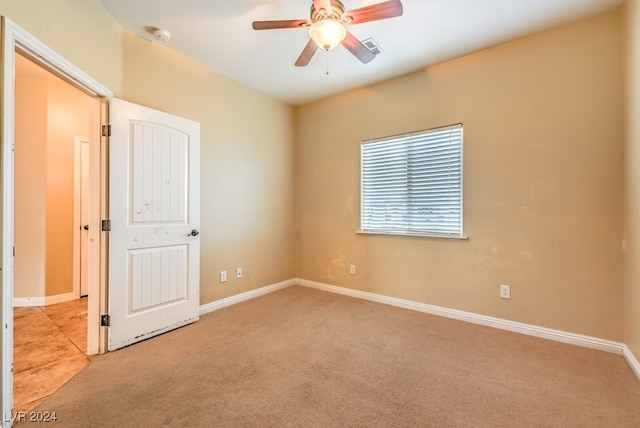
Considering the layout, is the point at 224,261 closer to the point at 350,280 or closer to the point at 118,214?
the point at 118,214

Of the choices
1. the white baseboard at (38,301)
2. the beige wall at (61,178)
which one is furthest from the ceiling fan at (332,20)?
the white baseboard at (38,301)

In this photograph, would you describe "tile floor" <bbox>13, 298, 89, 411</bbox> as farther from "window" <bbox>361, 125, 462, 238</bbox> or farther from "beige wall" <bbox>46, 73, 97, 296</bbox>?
"window" <bbox>361, 125, 462, 238</bbox>

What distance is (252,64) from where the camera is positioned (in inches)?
123

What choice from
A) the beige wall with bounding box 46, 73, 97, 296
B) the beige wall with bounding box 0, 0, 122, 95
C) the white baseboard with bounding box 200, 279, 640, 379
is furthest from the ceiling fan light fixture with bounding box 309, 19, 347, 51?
the beige wall with bounding box 46, 73, 97, 296

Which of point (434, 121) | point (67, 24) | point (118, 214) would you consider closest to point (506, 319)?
point (434, 121)

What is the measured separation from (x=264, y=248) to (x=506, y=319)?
9.69 ft

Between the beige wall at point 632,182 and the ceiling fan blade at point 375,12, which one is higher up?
the ceiling fan blade at point 375,12

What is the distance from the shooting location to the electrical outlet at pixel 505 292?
2.72 metres

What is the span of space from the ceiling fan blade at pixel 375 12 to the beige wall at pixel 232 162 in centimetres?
202

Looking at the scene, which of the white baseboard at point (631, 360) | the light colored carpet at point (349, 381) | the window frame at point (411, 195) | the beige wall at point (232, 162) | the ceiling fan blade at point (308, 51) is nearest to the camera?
the light colored carpet at point (349, 381)

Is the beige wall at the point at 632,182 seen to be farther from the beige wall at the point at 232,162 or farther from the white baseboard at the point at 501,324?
the beige wall at the point at 232,162

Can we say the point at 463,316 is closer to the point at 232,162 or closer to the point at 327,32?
the point at 327,32

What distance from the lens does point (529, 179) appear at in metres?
2.62

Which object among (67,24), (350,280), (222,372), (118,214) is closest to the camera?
(67,24)
